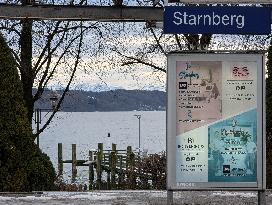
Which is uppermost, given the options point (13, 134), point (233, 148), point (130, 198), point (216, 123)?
point (216, 123)

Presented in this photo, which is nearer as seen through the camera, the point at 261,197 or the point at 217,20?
the point at 217,20

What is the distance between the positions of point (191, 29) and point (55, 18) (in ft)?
9.80

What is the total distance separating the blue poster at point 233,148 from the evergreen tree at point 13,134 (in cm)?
387

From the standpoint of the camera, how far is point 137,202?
1002cm

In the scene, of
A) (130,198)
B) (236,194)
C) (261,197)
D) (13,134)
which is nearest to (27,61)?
(13,134)

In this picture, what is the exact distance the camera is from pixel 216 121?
9.41 meters

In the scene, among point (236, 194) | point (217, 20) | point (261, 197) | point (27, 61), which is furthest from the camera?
point (27, 61)

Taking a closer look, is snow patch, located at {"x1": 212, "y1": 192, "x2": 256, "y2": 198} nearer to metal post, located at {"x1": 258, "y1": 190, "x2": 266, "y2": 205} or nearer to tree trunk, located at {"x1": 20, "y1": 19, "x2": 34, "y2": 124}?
metal post, located at {"x1": 258, "y1": 190, "x2": 266, "y2": 205}

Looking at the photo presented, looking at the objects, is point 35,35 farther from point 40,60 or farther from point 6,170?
point 6,170

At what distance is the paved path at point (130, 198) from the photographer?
9984 millimetres

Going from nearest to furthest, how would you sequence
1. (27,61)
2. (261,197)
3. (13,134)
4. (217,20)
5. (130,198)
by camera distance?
(217,20) < (261,197) < (130,198) < (13,134) < (27,61)

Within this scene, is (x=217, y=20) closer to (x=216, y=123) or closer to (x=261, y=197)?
(x=216, y=123)

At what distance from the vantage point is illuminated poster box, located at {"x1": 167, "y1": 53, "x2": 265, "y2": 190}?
9.38 meters

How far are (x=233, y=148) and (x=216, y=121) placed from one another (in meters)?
0.42
